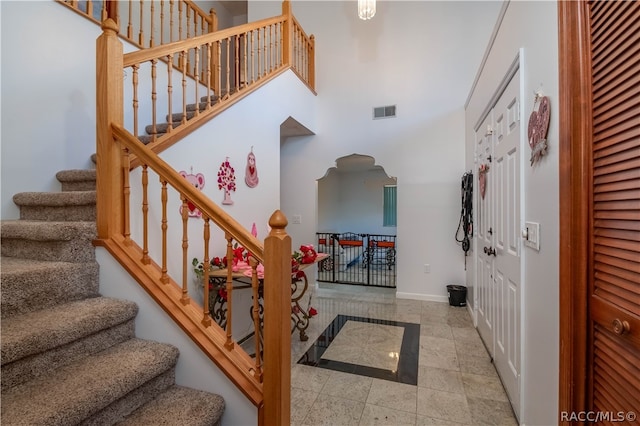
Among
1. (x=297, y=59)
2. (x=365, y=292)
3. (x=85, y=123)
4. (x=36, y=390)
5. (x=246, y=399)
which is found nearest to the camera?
(x=36, y=390)

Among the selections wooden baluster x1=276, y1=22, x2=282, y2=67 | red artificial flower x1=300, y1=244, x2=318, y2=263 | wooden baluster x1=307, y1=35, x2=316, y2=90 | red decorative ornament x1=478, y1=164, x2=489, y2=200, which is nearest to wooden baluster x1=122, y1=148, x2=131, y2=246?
red artificial flower x1=300, y1=244, x2=318, y2=263

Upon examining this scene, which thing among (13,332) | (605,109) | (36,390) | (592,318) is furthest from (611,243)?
(13,332)

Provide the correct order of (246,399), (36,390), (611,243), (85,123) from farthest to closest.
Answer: (85,123)
(246,399)
(36,390)
(611,243)

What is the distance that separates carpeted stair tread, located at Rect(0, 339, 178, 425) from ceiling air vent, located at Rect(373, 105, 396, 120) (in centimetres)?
395

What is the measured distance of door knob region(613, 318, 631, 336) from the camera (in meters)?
0.78

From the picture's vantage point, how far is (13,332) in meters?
1.11

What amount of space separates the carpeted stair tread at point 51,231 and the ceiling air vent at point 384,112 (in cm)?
378

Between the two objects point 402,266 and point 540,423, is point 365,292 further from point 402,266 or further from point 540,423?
point 540,423

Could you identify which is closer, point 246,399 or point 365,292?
point 246,399

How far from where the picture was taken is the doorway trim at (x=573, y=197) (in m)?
0.98

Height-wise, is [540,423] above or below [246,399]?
below

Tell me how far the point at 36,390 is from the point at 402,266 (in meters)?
3.86

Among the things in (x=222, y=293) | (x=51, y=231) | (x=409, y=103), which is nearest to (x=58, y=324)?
(x=51, y=231)

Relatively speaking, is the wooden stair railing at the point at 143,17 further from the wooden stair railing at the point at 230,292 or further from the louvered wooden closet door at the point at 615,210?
the louvered wooden closet door at the point at 615,210
